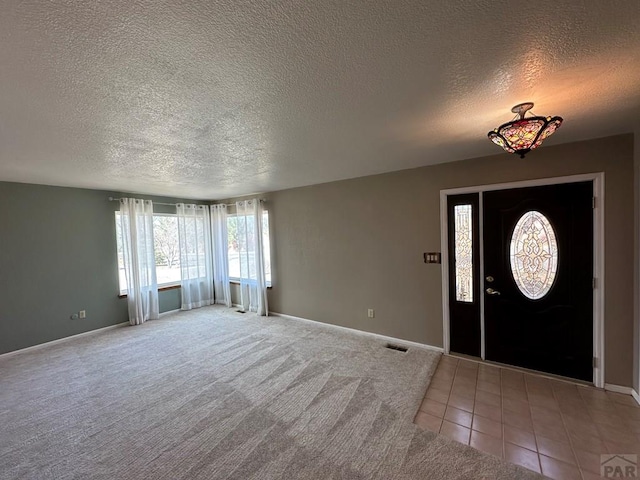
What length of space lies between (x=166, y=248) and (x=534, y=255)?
242 inches

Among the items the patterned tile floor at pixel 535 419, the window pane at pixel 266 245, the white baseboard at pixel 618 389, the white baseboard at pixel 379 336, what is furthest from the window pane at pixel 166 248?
the white baseboard at pixel 618 389

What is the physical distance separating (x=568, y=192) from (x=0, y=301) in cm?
717

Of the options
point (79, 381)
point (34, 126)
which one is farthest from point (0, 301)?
point (34, 126)

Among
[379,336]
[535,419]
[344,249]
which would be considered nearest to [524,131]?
[535,419]

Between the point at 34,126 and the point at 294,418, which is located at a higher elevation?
the point at 34,126

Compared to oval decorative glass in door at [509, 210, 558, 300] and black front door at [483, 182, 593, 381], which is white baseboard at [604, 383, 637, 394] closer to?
black front door at [483, 182, 593, 381]

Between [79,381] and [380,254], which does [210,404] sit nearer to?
[79,381]

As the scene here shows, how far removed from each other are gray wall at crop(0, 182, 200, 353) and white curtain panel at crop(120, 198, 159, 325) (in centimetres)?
20

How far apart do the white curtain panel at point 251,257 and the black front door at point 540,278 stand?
12.4ft

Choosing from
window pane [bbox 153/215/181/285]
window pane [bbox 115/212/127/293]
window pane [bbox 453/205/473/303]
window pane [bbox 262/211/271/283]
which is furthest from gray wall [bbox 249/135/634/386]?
window pane [bbox 115/212/127/293]

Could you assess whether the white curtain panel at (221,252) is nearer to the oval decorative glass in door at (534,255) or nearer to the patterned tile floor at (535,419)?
the patterned tile floor at (535,419)

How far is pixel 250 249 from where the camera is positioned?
5410 mm

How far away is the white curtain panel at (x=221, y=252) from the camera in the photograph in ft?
19.5

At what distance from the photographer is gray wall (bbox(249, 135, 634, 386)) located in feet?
8.24
